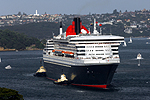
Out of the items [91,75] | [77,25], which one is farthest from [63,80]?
[77,25]

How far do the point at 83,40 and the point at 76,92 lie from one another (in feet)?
33.1

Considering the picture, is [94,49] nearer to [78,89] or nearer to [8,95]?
[78,89]

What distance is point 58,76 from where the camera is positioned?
9100 cm

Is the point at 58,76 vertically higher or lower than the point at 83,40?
lower

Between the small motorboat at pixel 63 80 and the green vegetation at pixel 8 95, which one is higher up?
the green vegetation at pixel 8 95

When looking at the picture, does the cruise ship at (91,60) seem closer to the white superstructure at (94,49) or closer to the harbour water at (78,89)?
the white superstructure at (94,49)

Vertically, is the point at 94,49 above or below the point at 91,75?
above

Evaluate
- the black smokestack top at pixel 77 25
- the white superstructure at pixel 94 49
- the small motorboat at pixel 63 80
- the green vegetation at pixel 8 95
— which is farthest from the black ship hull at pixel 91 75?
the green vegetation at pixel 8 95

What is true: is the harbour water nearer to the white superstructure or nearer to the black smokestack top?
the white superstructure

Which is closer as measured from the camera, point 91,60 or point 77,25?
point 91,60

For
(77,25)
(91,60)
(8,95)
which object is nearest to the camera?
(8,95)

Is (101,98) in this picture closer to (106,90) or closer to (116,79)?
(106,90)

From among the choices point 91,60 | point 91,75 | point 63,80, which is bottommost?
point 63,80

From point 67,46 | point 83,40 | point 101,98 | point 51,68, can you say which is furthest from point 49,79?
A: point 101,98
